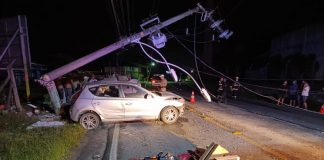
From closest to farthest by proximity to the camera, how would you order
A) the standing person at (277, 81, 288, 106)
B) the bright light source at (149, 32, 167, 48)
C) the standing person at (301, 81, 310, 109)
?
the bright light source at (149, 32, 167, 48), the standing person at (301, 81, 310, 109), the standing person at (277, 81, 288, 106)

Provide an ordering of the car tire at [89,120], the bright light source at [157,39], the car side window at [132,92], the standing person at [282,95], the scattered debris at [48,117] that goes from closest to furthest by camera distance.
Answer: the car tire at [89,120], the car side window at [132,92], the scattered debris at [48,117], the bright light source at [157,39], the standing person at [282,95]

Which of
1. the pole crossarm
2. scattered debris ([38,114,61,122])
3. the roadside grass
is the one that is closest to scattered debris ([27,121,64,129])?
the roadside grass

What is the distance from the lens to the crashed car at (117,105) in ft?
32.5

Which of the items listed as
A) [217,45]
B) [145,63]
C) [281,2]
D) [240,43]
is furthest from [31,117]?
[145,63]

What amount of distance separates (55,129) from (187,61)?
50.9m

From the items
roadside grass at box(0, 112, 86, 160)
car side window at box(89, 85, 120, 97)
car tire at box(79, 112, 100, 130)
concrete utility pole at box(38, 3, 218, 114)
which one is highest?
concrete utility pole at box(38, 3, 218, 114)

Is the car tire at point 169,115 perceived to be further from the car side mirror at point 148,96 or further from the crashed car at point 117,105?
the car side mirror at point 148,96

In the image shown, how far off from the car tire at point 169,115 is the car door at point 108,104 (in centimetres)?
150

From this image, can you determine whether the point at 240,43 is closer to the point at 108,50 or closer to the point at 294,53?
the point at 294,53

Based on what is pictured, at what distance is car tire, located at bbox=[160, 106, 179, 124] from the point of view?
10.6m

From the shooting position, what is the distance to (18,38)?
42.0ft

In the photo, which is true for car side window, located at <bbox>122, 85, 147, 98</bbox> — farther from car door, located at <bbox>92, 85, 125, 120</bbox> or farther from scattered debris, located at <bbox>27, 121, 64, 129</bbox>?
scattered debris, located at <bbox>27, 121, 64, 129</bbox>

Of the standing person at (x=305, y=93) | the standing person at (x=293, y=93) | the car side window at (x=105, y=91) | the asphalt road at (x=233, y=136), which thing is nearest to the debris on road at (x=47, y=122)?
the car side window at (x=105, y=91)

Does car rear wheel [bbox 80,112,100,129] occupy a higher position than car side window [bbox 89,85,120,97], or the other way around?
car side window [bbox 89,85,120,97]
